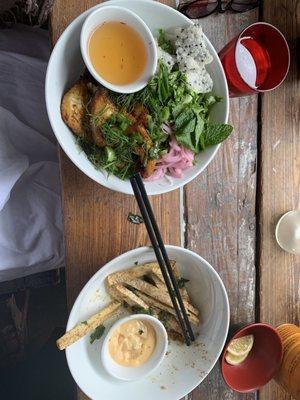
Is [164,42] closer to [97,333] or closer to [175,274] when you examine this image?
[175,274]

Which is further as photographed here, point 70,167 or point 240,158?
point 240,158

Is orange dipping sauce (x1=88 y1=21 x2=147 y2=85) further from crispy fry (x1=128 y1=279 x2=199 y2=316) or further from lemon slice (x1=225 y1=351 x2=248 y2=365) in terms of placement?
lemon slice (x1=225 y1=351 x2=248 y2=365)

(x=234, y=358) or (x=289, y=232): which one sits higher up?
(x=289, y=232)

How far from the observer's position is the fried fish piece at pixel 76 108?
1008 mm

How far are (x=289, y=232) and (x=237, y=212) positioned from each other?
13 centimetres

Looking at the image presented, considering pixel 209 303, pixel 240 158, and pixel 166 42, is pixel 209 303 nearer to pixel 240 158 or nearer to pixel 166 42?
pixel 240 158

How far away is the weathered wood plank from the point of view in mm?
1249

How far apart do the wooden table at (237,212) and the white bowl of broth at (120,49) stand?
20cm

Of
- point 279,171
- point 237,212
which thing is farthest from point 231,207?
point 279,171

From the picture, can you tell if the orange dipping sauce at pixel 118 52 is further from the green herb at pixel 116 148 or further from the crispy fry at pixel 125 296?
the crispy fry at pixel 125 296

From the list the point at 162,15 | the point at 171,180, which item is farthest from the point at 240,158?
the point at 162,15

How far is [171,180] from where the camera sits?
108 centimetres

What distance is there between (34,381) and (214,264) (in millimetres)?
782

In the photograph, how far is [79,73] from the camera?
1.06 metres
